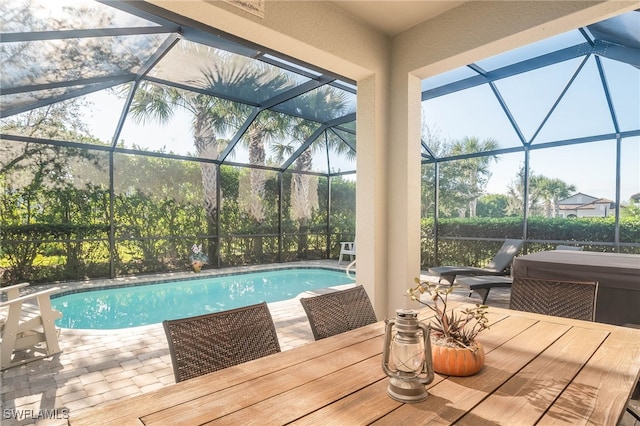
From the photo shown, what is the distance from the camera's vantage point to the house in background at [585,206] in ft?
21.3

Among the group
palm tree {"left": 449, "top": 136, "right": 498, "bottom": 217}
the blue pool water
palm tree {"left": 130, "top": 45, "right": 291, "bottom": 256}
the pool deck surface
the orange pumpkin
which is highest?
palm tree {"left": 130, "top": 45, "right": 291, "bottom": 256}

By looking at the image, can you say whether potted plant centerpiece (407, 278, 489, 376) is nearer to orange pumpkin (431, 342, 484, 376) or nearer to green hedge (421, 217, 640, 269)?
orange pumpkin (431, 342, 484, 376)

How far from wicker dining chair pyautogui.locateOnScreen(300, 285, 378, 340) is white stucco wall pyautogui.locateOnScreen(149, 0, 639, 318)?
144 cm

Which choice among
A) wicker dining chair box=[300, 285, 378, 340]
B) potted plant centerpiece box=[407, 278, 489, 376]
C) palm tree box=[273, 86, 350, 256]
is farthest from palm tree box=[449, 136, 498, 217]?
potted plant centerpiece box=[407, 278, 489, 376]

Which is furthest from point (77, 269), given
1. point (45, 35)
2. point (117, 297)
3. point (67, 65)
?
point (45, 35)

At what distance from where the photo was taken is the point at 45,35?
3676 millimetres

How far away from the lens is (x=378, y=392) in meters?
1.11

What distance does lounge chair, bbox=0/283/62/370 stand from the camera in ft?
10.1

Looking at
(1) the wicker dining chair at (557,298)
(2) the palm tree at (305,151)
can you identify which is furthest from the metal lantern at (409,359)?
(2) the palm tree at (305,151)

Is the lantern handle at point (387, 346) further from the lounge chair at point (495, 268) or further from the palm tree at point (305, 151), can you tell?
the palm tree at point (305, 151)

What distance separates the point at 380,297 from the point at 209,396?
2.64 meters

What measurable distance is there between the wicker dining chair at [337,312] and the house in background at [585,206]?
6890 millimetres

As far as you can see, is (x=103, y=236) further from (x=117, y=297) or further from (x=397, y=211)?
(x=397, y=211)

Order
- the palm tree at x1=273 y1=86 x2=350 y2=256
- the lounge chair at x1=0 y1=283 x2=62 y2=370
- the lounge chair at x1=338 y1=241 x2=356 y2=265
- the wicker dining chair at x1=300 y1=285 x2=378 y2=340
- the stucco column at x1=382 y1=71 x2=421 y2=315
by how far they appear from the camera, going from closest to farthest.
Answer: the wicker dining chair at x1=300 y1=285 x2=378 y2=340, the lounge chair at x1=0 y1=283 x2=62 y2=370, the stucco column at x1=382 y1=71 x2=421 y2=315, the palm tree at x1=273 y1=86 x2=350 y2=256, the lounge chair at x1=338 y1=241 x2=356 y2=265
